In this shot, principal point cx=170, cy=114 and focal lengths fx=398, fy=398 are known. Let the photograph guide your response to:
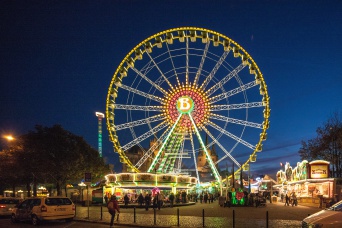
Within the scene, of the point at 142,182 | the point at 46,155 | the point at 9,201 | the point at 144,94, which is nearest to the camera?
the point at 9,201

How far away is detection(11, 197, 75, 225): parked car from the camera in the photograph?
67.7ft

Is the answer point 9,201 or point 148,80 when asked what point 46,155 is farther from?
point 9,201

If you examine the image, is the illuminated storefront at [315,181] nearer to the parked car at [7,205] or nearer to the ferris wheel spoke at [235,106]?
the ferris wheel spoke at [235,106]

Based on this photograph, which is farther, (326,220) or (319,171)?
(319,171)

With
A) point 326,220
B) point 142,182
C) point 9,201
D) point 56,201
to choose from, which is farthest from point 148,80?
point 326,220

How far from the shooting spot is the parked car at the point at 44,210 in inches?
813

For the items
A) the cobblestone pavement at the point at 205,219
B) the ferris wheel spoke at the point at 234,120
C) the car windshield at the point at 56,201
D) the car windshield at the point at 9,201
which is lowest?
the cobblestone pavement at the point at 205,219

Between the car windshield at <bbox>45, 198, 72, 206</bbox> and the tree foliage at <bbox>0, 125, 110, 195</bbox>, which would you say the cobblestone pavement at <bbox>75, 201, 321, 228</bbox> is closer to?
the car windshield at <bbox>45, 198, 72, 206</bbox>

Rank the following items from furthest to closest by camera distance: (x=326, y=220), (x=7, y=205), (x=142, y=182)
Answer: (x=142, y=182)
(x=7, y=205)
(x=326, y=220)

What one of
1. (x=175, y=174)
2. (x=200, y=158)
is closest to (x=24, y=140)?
(x=175, y=174)

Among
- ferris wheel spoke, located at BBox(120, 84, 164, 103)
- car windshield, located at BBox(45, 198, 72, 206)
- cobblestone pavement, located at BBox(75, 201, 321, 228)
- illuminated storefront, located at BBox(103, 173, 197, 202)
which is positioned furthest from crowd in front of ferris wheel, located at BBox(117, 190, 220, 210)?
car windshield, located at BBox(45, 198, 72, 206)

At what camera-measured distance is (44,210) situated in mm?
20578

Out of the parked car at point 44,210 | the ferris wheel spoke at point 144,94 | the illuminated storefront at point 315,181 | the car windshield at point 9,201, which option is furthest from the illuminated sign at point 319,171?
the car windshield at point 9,201

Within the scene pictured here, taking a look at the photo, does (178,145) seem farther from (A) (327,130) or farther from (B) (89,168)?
(A) (327,130)
